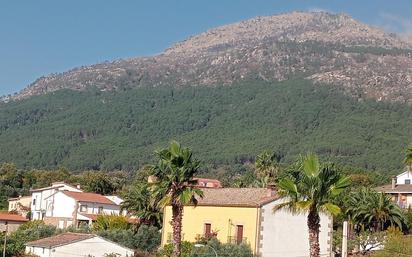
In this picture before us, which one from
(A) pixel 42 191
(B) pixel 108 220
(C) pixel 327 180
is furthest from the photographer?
(A) pixel 42 191

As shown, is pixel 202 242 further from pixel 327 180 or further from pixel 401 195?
pixel 401 195

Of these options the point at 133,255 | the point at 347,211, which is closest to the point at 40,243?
the point at 133,255

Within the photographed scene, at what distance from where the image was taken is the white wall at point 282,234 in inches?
2093

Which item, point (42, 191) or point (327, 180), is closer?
point (327, 180)

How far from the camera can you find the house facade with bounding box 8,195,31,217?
11774 centimetres

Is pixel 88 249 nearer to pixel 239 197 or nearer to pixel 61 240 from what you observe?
pixel 61 240

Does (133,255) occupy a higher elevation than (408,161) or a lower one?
lower

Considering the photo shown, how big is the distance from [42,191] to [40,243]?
46759 mm

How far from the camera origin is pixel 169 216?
62.4m

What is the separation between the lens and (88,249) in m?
60.6

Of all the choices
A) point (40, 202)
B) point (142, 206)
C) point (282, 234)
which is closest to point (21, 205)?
point (40, 202)

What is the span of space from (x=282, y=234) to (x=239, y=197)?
507 cm

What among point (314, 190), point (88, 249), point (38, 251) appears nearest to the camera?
point (314, 190)

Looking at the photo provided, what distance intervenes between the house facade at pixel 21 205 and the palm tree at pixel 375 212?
208 feet
